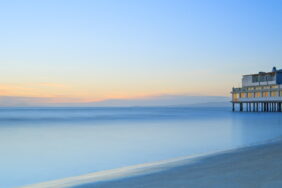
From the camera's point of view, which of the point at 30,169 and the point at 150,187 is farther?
the point at 30,169

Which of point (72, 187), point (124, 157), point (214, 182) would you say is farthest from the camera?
point (124, 157)

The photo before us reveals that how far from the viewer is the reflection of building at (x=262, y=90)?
57.8 metres

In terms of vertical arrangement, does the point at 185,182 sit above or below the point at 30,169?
above

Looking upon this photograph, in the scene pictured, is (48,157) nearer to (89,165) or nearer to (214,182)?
(89,165)

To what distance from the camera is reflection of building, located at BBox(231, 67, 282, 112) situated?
57.8 metres

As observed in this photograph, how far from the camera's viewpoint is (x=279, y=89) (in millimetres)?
56594

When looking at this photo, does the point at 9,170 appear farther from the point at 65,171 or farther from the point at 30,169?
the point at 65,171

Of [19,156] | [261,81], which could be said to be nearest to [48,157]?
[19,156]

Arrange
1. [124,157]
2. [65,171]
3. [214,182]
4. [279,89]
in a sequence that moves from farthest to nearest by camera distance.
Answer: [279,89], [124,157], [65,171], [214,182]

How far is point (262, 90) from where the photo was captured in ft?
199

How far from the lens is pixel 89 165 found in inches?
424

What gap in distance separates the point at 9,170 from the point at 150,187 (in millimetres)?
6221

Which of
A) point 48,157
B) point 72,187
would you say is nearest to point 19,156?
point 48,157

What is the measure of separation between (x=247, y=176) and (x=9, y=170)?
7.38m
